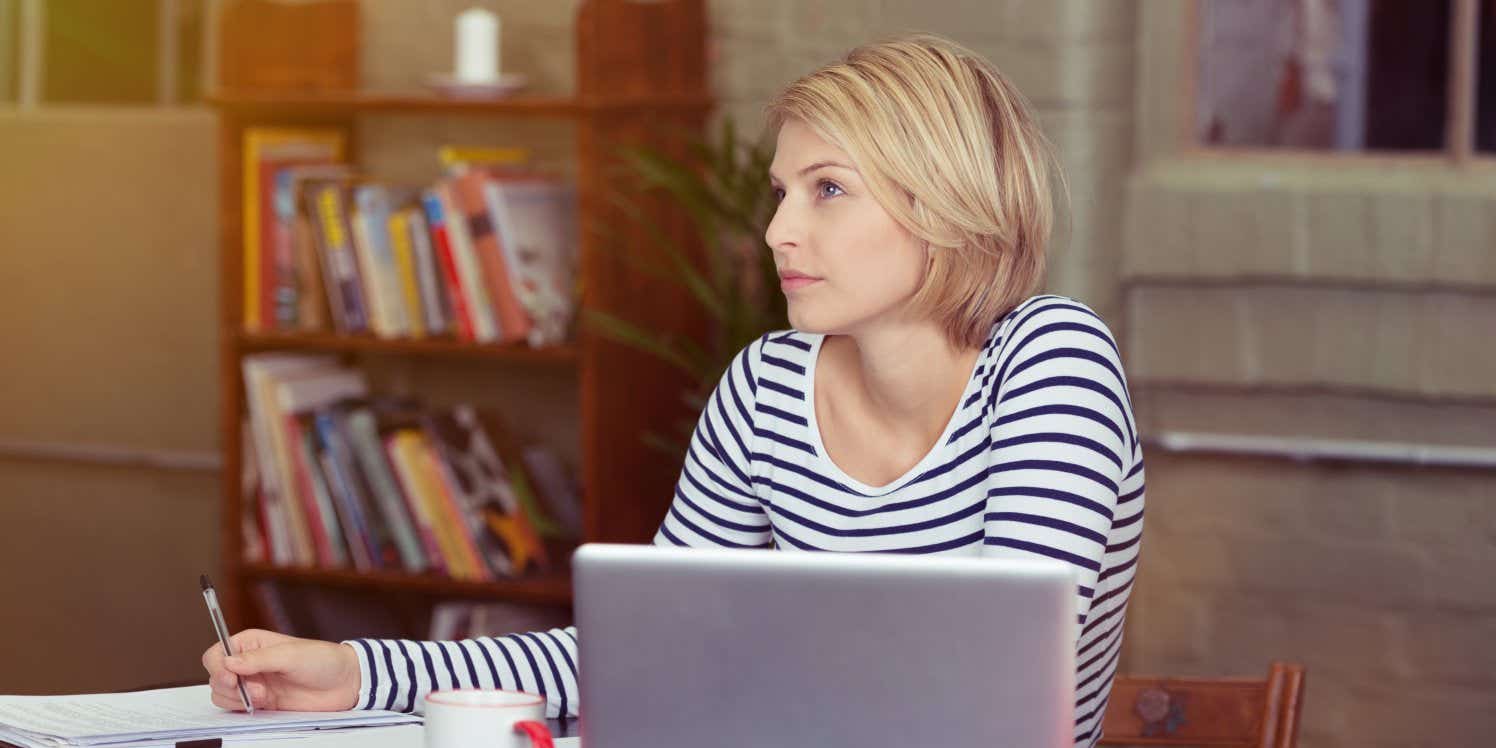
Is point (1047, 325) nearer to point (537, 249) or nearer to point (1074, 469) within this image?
point (1074, 469)

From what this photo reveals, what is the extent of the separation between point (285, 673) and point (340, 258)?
5.78 ft

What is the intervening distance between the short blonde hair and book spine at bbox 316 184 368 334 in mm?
1555

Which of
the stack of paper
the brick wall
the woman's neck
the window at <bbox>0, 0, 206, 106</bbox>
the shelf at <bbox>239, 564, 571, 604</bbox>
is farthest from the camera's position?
the window at <bbox>0, 0, 206, 106</bbox>

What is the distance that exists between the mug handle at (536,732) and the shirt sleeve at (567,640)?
29 centimetres

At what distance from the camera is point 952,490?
5.30 ft

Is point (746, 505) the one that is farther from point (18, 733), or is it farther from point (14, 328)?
point (14, 328)

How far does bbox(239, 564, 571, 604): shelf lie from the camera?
2.95 metres

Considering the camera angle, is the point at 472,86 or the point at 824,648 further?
the point at 472,86

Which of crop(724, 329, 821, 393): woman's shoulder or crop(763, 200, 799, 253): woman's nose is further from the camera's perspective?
crop(724, 329, 821, 393): woman's shoulder

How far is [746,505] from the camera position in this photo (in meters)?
1.75

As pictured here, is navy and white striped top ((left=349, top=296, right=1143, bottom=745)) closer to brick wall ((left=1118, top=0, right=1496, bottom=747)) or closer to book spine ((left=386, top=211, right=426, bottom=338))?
brick wall ((left=1118, top=0, right=1496, bottom=747))

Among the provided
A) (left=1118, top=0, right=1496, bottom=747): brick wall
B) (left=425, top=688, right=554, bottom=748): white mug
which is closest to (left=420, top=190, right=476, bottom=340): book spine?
(left=1118, top=0, right=1496, bottom=747): brick wall

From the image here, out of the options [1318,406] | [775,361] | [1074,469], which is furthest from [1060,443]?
[1318,406]

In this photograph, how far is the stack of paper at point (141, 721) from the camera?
4.16 ft
